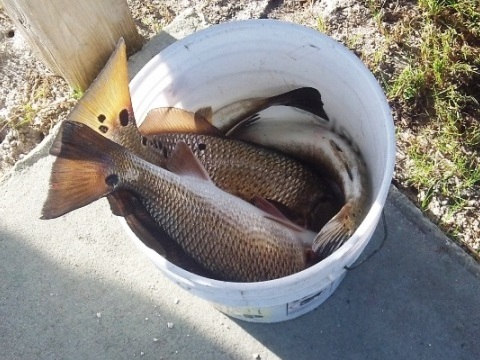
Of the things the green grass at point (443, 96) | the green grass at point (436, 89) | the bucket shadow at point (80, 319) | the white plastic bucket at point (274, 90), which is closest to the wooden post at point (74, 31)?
the white plastic bucket at point (274, 90)

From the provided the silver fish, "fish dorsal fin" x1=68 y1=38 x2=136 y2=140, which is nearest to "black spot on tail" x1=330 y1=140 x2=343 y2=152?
the silver fish

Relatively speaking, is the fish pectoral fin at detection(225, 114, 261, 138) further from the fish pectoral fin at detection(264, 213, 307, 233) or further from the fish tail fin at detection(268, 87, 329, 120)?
the fish pectoral fin at detection(264, 213, 307, 233)

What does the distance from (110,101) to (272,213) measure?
41 cm

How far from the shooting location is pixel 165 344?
1654mm

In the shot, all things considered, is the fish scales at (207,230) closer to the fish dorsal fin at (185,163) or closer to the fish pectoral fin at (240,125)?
the fish dorsal fin at (185,163)

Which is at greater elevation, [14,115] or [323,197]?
[14,115]

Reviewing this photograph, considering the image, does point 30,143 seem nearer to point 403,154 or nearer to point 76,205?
point 76,205

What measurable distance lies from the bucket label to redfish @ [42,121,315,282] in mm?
73

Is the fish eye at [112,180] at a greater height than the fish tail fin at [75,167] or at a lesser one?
lesser

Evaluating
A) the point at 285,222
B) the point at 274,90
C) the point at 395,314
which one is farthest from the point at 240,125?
the point at 395,314

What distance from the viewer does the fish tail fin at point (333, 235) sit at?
134cm

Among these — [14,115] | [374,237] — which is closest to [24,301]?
[14,115]

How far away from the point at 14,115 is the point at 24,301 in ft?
1.82

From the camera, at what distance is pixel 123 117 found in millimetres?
1399
